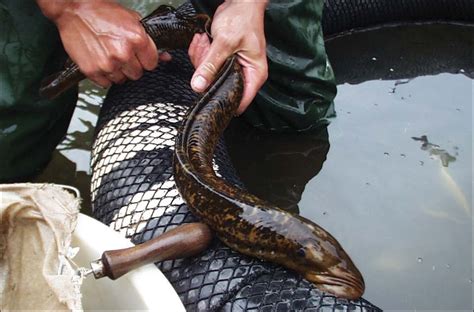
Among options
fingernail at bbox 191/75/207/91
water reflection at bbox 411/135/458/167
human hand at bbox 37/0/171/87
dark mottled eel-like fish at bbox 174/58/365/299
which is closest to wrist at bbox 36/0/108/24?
human hand at bbox 37/0/171/87

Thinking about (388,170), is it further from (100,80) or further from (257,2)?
(100,80)

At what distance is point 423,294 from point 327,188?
0.64 m

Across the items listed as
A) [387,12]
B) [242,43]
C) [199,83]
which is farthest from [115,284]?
[387,12]

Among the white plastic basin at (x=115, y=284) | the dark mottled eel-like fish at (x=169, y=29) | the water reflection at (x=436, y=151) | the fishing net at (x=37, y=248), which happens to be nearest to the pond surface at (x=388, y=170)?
the water reflection at (x=436, y=151)

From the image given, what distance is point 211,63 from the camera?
210cm

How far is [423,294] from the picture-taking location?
2148 millimetres

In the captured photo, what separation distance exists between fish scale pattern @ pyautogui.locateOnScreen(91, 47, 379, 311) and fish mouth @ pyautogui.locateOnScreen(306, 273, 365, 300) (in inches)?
0.6

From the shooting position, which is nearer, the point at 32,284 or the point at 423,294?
the point at 32,284

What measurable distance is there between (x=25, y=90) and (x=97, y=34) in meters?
0.40

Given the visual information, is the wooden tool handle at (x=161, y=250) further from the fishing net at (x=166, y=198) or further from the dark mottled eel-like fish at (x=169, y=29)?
the dark mottled eel-like fish at (x=169, y=29)

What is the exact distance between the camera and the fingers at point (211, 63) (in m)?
2.03

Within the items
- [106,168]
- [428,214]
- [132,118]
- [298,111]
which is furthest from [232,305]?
[298,111]

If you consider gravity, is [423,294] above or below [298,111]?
below

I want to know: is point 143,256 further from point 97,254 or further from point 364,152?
point 364,152
